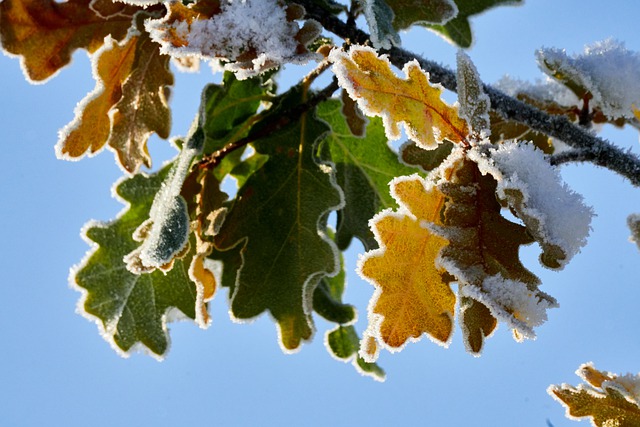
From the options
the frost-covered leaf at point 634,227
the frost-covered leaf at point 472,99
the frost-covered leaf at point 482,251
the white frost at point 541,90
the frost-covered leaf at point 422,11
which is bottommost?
the frost-covered leaf at point 482,251

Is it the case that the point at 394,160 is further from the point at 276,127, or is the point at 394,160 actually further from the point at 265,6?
the point at 265,6

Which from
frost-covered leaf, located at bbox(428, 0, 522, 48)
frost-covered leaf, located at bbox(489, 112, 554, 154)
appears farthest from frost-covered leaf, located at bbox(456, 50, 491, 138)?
frost-covered leaf, located at bbox(428, 0, 522, 48)

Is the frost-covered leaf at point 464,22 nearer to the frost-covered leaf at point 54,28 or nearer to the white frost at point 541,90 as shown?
the white frost at point 541,90

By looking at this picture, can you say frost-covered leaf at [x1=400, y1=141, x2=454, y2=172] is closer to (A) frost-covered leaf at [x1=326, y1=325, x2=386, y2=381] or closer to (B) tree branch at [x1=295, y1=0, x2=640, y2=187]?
(B) tree branch at [x1=295, y1=0, x2=640, y2=187]

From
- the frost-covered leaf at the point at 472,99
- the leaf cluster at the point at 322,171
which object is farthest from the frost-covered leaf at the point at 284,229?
the frost-covered leaf at the point at 472,99

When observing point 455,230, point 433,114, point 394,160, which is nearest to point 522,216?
point 455,230
